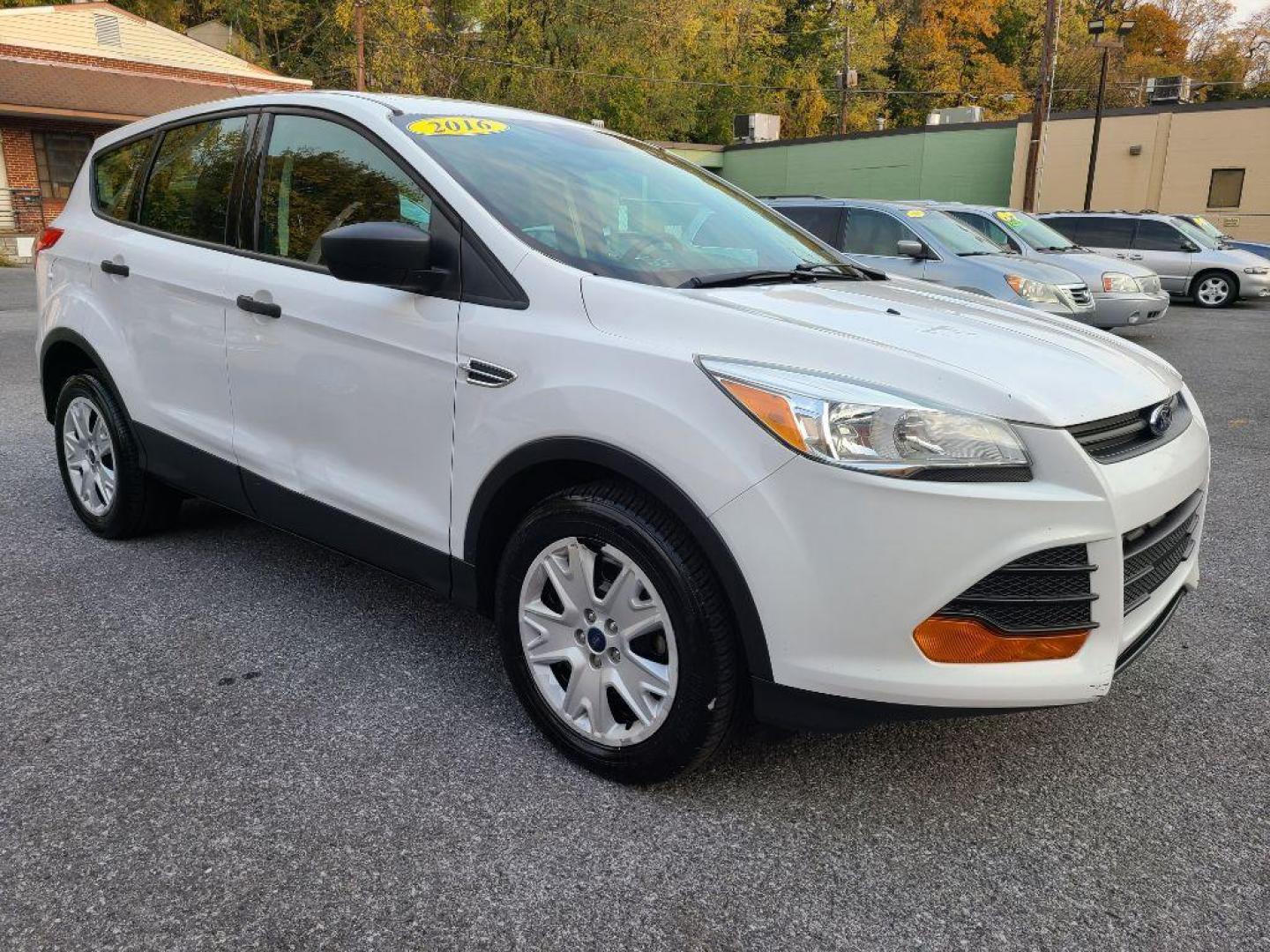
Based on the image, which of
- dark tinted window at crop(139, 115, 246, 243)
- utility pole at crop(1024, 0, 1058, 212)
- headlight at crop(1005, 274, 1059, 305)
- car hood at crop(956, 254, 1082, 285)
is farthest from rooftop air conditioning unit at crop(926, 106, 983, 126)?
dark tinted window at crop(139, 115, 246, 243)

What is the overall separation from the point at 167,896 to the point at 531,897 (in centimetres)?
78

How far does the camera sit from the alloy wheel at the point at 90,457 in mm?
4203

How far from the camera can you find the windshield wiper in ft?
9.09

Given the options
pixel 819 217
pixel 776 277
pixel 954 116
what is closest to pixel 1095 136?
pixel 954 116

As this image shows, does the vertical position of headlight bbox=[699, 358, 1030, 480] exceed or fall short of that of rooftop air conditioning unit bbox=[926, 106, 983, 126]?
it falls short

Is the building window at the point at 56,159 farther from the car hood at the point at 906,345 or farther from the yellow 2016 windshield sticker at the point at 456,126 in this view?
the car hood at the point at 906,345

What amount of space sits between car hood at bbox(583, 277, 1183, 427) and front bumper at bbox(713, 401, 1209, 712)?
148 mm

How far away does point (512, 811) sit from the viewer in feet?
8.14

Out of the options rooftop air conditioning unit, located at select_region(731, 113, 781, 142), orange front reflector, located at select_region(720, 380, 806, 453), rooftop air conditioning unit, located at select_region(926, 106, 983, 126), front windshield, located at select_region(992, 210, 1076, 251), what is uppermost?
rooftop air conditioning unit, located at select_region(926, 106, 983, 126)

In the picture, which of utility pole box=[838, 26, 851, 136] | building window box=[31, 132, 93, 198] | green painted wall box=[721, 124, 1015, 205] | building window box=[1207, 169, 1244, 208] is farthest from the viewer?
utility pole box=[838, 26, 851, 136]

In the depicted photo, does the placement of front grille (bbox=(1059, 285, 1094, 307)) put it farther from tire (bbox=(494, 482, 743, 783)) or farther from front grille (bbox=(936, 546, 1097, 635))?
tire (bbox=(494, 482, 743, 783))

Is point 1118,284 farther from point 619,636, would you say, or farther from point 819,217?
point 619,636

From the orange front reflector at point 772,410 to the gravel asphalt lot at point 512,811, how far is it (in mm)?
791

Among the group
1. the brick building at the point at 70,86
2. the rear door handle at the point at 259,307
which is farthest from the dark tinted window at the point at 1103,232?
the brick building at the point at 70,86
